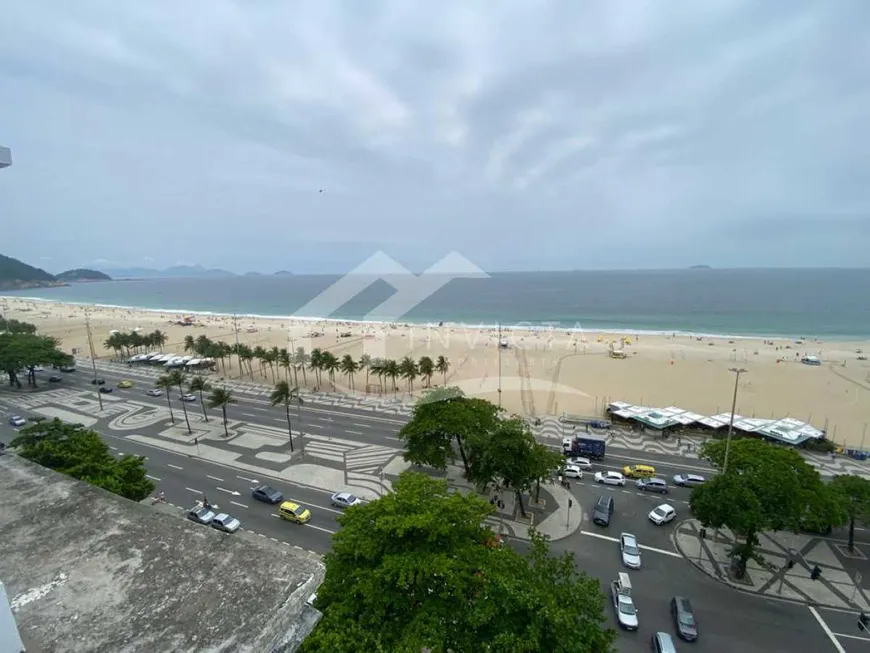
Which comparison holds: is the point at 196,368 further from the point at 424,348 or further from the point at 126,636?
the point at 126,636

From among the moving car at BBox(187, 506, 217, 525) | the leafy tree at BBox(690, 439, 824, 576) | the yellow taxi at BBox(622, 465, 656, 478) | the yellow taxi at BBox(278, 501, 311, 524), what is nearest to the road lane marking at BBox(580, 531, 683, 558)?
the leafy tree at BBox(690, 439, 824, 576)

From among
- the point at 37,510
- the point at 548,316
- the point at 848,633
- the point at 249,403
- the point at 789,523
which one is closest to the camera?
the point at 37,510

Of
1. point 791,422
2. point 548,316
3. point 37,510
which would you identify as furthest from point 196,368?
point 548,316

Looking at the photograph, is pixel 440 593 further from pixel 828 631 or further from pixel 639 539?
pixel 828 631

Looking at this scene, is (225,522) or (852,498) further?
(225,522)

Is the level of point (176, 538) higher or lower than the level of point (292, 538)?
higher

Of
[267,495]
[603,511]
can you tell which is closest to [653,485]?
[603,511]

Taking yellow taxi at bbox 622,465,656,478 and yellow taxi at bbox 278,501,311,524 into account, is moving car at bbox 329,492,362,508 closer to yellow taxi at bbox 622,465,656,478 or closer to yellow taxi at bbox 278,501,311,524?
yellow taxi at bbox 278,501,311,524
